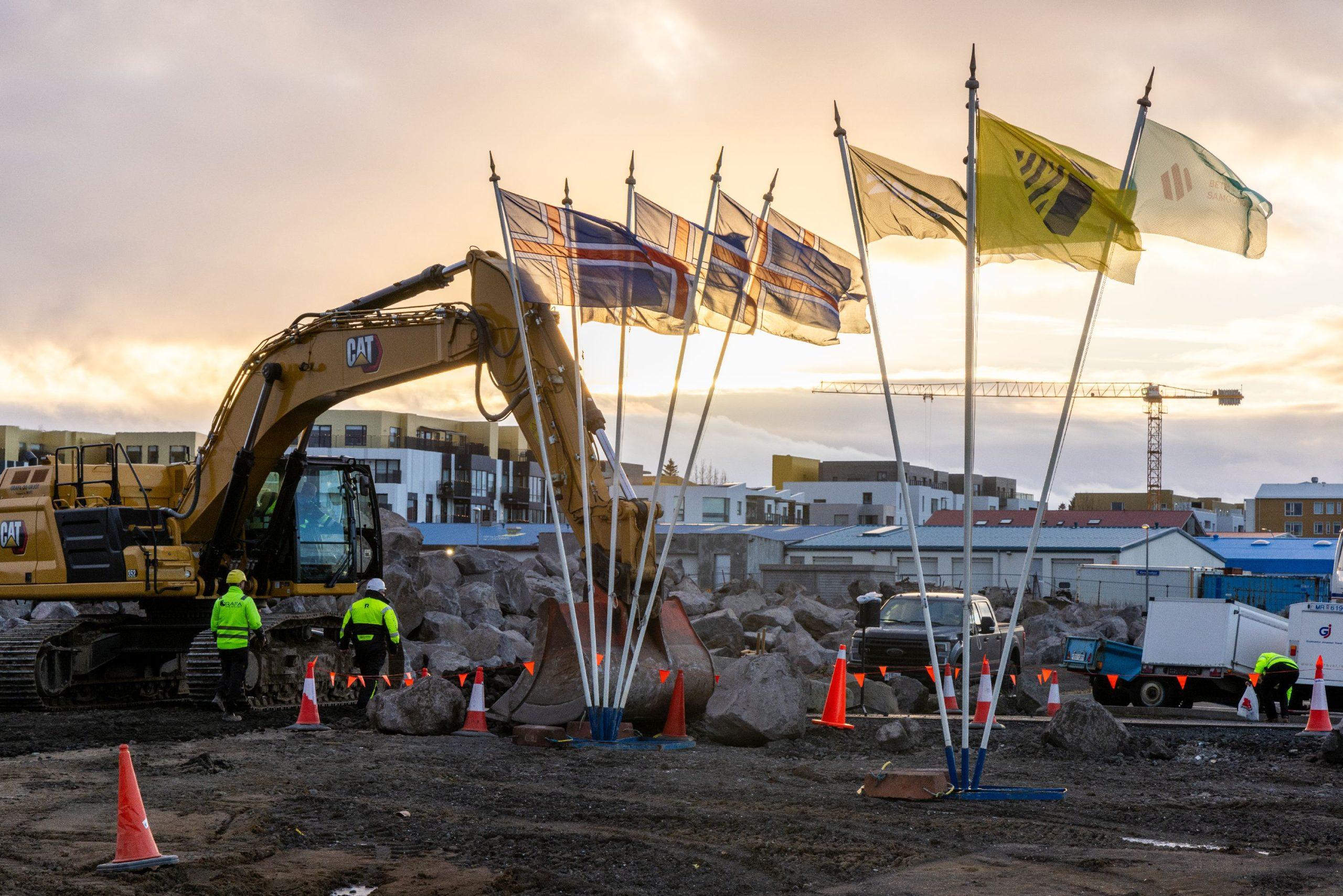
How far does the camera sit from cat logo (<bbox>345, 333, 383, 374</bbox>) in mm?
16859

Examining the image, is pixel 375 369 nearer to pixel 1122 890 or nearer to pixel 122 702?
pixel 122 702

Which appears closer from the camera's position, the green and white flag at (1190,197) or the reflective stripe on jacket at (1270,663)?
the green and white flag at (1190,197)

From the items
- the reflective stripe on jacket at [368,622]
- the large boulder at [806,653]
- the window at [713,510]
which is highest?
the window at [713,510]

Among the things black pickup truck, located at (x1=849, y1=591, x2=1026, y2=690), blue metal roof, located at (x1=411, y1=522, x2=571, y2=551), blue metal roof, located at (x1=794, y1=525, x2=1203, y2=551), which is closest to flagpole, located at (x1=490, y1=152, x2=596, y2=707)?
black pickup truck, located at (x1=849, y1=591, x2=1026, y2=690)

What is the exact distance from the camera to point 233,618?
55.2 ft

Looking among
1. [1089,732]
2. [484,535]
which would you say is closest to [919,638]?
[1089,732]

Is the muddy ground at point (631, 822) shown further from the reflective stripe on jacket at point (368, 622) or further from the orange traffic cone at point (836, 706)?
the reflective stripe on jacket at point (368, 622)

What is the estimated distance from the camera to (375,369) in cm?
1688

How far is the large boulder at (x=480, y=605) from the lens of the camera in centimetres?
3134

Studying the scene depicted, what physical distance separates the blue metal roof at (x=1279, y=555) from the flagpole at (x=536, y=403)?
46870 mm

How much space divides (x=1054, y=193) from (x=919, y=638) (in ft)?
48.6

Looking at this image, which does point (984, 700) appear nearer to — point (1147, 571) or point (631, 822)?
point (631, 822)

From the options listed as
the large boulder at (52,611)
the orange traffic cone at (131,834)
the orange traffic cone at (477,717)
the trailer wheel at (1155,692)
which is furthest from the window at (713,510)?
the orange traffic cone at (131,834)

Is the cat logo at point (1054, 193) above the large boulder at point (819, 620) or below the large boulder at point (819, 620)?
above
